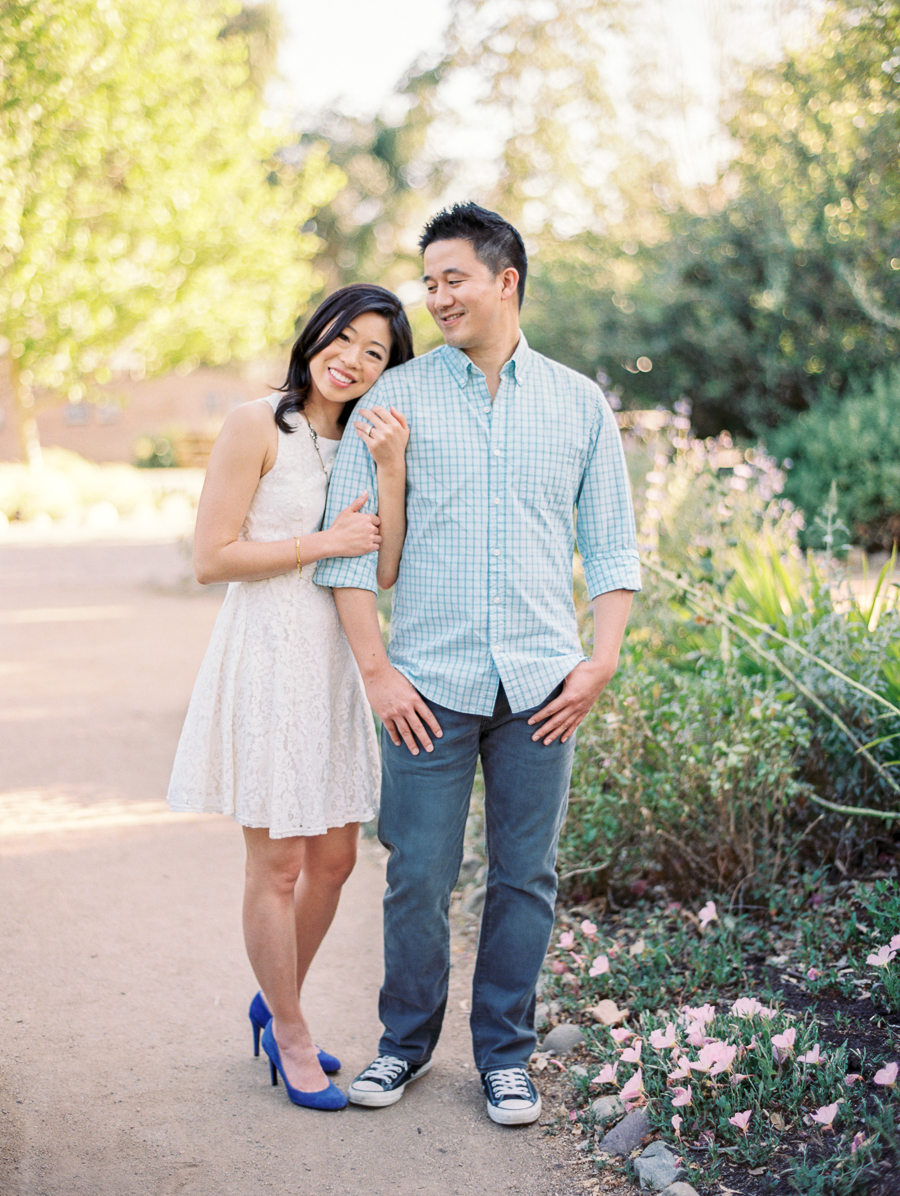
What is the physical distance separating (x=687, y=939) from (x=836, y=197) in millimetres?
8745

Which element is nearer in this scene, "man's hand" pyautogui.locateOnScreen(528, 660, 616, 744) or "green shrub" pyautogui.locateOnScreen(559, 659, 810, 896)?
"man's hand" pyautogui.locateOnScreen(528, 660, 616, 744)

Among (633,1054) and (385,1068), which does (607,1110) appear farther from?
(385,1068)

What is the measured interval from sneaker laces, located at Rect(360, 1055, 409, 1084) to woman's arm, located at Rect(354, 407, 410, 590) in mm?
1243

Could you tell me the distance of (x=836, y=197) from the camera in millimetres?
9758

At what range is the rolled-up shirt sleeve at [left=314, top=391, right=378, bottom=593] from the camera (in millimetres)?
2410

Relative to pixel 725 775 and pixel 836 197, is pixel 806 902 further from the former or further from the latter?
pixel 836 197

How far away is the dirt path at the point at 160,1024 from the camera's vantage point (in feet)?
7.57

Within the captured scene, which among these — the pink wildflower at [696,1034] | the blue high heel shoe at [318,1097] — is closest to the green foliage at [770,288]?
the pink wildflower at [696,1034]

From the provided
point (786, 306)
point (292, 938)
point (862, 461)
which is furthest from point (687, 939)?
point (786, 306)

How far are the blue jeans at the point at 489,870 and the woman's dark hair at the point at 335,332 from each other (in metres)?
0.83

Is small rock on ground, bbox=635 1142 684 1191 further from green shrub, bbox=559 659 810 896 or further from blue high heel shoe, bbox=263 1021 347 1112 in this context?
green shrub, bbox=559 659 810 896

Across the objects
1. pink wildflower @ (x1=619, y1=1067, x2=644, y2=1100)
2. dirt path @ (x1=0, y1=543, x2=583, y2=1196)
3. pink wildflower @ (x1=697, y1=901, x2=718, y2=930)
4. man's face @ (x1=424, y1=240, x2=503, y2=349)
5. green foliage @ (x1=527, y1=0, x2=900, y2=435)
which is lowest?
dirt path @ (x1=0, y1=543, x2=583, y2=1196)

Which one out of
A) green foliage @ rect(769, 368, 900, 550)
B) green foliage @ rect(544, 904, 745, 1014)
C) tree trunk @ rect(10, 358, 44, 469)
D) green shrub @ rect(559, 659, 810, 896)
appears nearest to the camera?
green foliage @ rect(544, 904, 745, 1014)

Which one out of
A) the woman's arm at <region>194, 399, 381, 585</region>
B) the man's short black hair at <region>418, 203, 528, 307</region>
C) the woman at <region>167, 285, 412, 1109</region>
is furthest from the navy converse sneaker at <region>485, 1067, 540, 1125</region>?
the man's short black hair at <region>418, 203, 528, 307</region>
